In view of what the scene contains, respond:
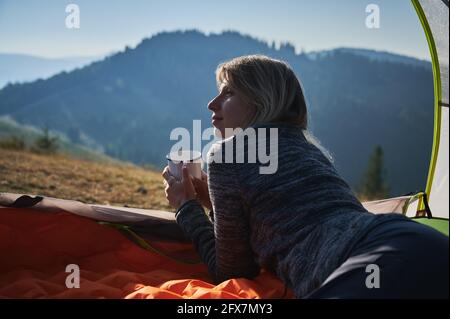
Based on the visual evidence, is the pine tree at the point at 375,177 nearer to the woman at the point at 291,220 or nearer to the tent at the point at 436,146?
the tent at the point at 436,146

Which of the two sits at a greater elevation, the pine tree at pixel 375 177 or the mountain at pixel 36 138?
the mountain at pixel 36 138

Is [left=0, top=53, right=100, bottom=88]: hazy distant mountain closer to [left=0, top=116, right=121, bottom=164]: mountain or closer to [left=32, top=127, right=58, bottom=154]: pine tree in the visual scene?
[left=0, top=116, right=121, bottom=164]: mountain

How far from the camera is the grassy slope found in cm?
484

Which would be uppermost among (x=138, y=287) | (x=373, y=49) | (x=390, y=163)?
(x=373, y=49)

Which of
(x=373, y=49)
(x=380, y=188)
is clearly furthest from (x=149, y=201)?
(x=373, y=49)

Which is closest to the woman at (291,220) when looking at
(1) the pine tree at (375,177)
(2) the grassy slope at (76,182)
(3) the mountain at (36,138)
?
(2) the grassy slope at (76,182)

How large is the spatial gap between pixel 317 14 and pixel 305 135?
75.6 feet

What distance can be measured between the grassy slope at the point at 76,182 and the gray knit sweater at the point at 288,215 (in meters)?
3.41

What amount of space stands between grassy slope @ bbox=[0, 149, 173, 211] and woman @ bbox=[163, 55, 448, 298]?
3.32 metres

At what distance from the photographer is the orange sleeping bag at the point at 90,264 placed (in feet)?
4.63

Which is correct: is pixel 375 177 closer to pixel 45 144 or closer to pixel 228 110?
pixel 45 144

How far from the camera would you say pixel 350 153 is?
2683cm

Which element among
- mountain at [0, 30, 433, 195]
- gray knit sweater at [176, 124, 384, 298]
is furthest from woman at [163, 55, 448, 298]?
mountain at [0, 30, 433, 195]

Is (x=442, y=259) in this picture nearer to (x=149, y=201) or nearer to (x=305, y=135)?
(x=305, y=135)
